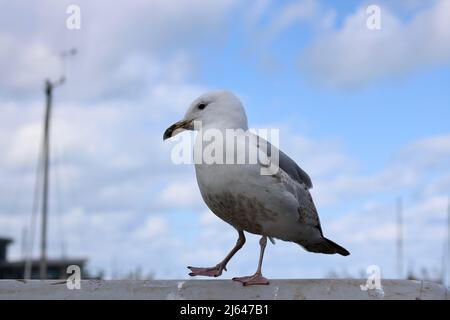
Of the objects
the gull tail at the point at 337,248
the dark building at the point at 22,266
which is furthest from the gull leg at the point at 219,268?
the dark building at the point at 22,266

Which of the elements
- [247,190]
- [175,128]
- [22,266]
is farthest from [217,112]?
[22,266]

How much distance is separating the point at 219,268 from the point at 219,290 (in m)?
1.18

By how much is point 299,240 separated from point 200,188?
108 centimetres

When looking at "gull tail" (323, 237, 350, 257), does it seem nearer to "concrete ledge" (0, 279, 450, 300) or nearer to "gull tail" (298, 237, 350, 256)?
"gull tail" (298, 237, 350, 256)

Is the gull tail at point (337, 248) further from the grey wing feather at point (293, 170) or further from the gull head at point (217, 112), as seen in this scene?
the gull head at point (217, 112)

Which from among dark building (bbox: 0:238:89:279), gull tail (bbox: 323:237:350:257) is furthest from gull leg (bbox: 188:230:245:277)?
dark building (bbox: 0:238:89:279)

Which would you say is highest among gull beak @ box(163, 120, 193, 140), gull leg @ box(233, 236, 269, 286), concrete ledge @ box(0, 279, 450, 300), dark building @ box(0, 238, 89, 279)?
dark building @ box(0, 238, 89, 279)

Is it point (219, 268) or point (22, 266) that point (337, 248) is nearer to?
point (219, 268)

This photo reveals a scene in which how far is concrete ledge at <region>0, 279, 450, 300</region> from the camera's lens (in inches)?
203

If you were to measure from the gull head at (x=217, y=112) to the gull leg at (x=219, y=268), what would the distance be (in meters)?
0.95

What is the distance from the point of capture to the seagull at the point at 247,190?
5.95 m

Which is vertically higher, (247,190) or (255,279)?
(247,190)

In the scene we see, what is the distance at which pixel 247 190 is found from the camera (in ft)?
19.5

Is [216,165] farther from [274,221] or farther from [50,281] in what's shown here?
[50,281]
